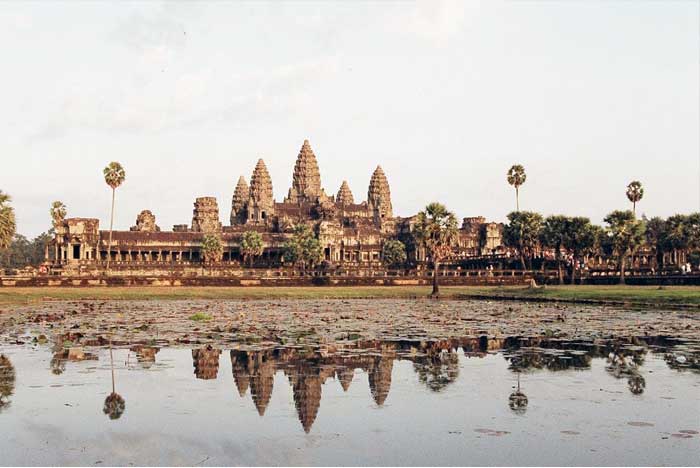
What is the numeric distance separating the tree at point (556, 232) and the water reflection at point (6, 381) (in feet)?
261

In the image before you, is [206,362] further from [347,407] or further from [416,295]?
[416,295]

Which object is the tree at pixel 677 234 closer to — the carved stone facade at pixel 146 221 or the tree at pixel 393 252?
the tree at pixel 393 252

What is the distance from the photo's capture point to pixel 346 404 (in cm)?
1542

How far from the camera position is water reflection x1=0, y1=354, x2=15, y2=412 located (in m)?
15.6

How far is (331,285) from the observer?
78.8 meters

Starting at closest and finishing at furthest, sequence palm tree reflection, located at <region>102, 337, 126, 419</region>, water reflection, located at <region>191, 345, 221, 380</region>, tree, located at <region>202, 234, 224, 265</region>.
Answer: palm tree reflection, located at <region>102, 337, 126, 419</region> < water reflection, located at <region>191, 345, 221, 380</region> < tree, located at <region>202, 234, 224, 265</region>

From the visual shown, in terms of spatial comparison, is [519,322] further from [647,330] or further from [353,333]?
[353,333]

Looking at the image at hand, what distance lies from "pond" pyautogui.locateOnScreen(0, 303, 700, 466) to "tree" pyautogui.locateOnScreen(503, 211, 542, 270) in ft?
275

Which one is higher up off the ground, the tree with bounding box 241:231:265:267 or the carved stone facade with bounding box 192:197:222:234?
the carved stone facade with bounding box 192:197:222:234

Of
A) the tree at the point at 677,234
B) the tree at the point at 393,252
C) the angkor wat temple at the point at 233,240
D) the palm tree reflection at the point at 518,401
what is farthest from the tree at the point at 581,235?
the palm tree reflection at the point at 518,401

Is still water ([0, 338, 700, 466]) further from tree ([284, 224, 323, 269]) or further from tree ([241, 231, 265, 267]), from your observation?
tree ([241, 231, 265, 267])

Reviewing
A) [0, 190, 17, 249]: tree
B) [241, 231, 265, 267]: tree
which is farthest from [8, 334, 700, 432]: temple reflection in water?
[241, 231, 265, 267]: tree

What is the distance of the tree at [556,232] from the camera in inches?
3787

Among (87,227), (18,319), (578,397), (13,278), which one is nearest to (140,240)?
(87,227)
